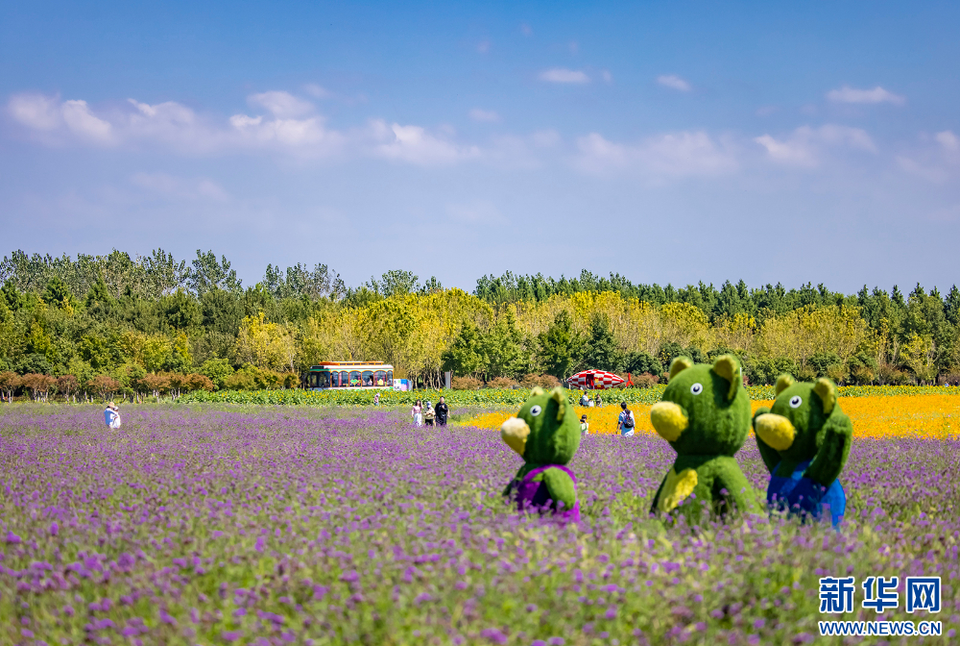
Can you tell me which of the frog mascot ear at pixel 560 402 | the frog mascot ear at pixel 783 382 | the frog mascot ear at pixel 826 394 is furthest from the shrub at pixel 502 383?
the frog mascot ear at pixel 826 394

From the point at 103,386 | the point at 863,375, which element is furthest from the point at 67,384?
the point at 863,375

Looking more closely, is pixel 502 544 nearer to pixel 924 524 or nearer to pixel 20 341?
pixel 924 524

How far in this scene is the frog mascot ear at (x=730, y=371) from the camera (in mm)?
5625

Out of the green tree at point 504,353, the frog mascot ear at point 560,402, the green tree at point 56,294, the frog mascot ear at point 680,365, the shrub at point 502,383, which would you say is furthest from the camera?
the green tree at point 56,294

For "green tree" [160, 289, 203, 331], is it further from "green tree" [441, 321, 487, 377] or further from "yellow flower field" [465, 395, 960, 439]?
"yellow flower field" [465, 395, 960, 439]

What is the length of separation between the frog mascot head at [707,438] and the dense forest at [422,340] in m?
36.8

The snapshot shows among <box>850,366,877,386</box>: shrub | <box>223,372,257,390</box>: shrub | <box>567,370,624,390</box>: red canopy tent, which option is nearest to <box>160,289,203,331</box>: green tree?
<box>223,372,257,390</box>: shrub

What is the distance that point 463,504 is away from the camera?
5828mm

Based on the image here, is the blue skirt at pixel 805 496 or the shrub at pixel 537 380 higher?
the blue skirt at pixel 805 496

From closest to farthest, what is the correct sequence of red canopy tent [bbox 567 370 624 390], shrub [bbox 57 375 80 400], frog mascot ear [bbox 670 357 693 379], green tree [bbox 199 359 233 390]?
frog mascot ear [bbox 670 357 693 379]
shrub [bbox 57 375 80 400]
green tree [bbox 199 359 233 390]
red canopy tent [bbox 567 370 624 390]

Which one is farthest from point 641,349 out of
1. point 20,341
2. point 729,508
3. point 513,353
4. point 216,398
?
point 729,508

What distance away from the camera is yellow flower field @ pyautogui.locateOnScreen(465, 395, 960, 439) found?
14613mm

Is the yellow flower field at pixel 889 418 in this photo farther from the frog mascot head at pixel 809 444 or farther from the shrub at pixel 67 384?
the shrub at pixel 67 384

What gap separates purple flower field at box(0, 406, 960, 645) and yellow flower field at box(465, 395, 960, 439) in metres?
7.79
